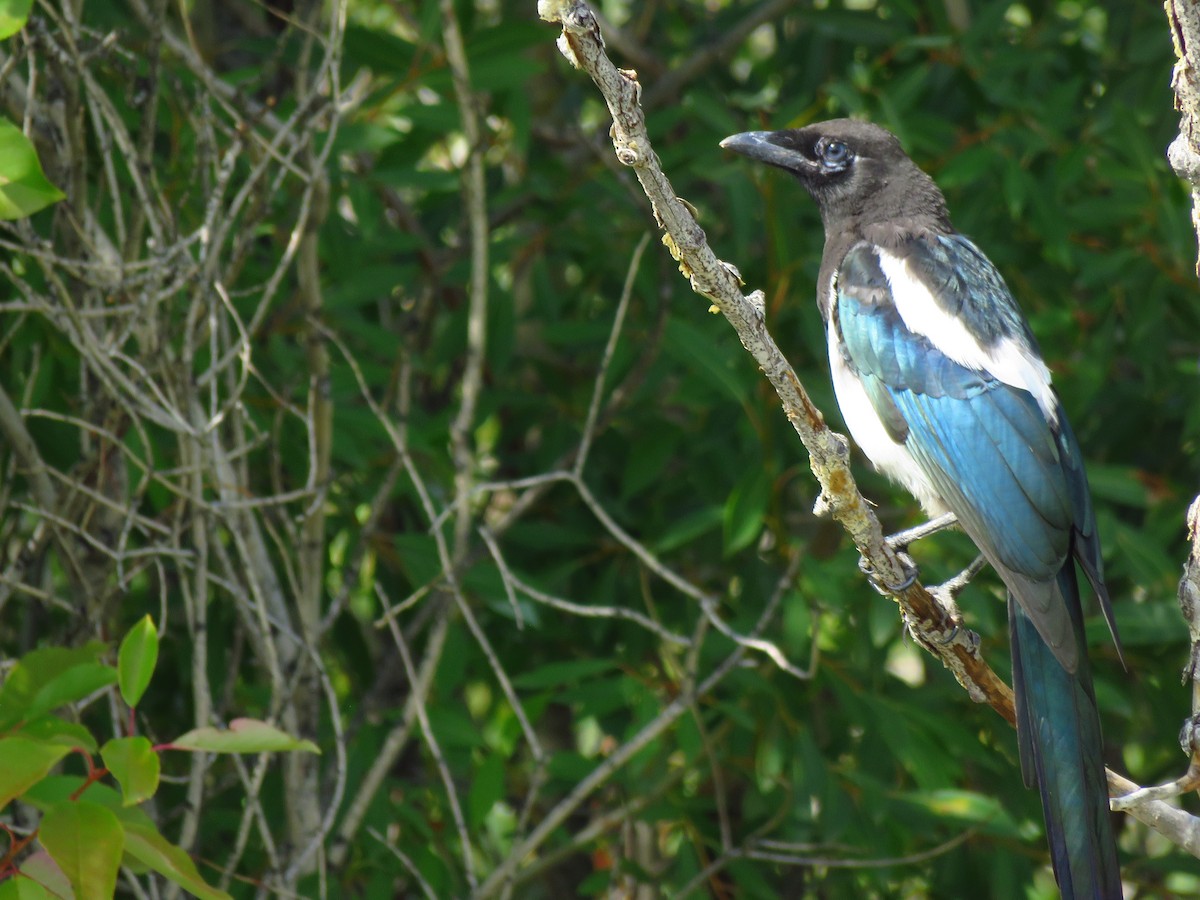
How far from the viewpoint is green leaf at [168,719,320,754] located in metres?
2.01

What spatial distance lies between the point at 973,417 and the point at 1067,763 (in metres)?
0.80

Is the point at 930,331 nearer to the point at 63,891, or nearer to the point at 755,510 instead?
the point at 755,510

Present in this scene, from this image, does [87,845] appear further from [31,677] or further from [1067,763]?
[1067,763]

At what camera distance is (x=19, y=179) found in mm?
1992

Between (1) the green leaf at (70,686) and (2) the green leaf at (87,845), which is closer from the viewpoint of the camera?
(2) the green leaf at (87,845)

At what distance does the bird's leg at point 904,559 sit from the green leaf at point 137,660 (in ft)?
4.04

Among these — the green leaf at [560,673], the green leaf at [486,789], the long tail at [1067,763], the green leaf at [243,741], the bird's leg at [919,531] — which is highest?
the green leaf at [243,741]

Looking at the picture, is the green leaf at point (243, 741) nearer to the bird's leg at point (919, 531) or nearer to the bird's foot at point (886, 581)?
the bird's foot at point (886, 581)

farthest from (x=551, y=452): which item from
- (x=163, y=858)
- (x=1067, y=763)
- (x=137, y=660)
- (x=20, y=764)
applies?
(x=20, y=764)

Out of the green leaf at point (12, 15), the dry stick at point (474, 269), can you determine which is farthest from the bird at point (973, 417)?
the green leaf at point (12, 15)

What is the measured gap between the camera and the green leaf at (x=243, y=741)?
6.61 ft

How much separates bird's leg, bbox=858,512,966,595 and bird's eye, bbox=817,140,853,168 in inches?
36.9

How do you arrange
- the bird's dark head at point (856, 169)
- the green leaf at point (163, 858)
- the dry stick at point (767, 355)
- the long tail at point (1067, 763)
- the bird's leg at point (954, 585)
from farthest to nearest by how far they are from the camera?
1. the bird's dark head at point (856, 169)
2. the bird's leg at point (954, 585)
3. the long tail at point (1067, 763)
4. the green leaf at point (163, 858)
5. the dry stick at point (767, 355)

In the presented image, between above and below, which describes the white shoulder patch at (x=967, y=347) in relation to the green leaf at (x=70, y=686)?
above
